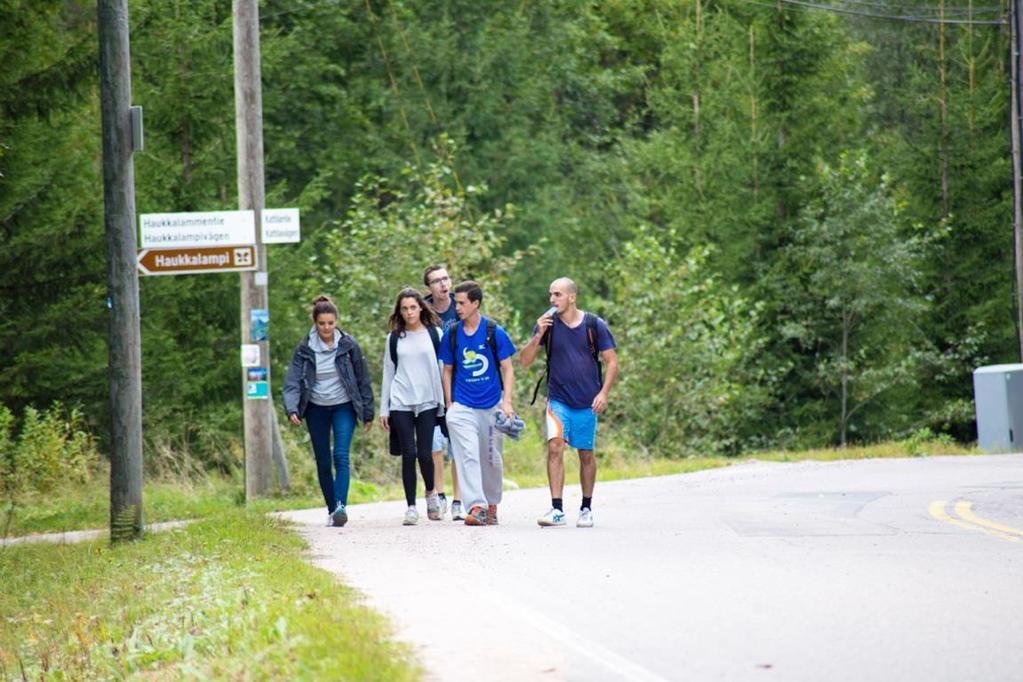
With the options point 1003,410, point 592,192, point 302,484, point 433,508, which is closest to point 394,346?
point 433,508

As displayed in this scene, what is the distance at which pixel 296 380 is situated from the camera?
1512 cm

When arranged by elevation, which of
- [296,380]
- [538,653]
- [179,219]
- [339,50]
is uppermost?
[339,50]

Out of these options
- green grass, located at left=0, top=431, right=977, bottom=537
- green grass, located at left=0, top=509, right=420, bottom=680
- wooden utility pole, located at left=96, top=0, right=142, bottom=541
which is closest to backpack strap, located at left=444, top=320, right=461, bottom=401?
green grass, located at left=0, top=509, right=420, bottom=680

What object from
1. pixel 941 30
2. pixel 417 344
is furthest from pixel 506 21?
pixel 417 344

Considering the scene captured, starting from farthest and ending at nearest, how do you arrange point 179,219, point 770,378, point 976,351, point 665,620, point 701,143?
point 701,143
point 976,351
point 770,378
point 179,219
point 665,620

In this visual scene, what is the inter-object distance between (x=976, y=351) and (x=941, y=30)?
24.7ft

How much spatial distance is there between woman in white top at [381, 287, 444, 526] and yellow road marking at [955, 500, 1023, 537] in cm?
431

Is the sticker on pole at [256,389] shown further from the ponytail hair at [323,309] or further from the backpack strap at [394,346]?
the backpack strap at [394,346]

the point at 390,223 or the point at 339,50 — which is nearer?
the point at 390,223

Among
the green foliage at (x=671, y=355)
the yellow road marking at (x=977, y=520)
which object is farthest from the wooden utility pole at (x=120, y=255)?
the green foliage at (x=671, y=355)

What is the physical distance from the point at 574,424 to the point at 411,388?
58.6 inches

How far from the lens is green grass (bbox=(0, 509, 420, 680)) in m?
8.03

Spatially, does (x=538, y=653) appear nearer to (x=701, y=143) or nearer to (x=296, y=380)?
(x=296, y=380)

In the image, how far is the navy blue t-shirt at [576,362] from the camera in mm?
14305
